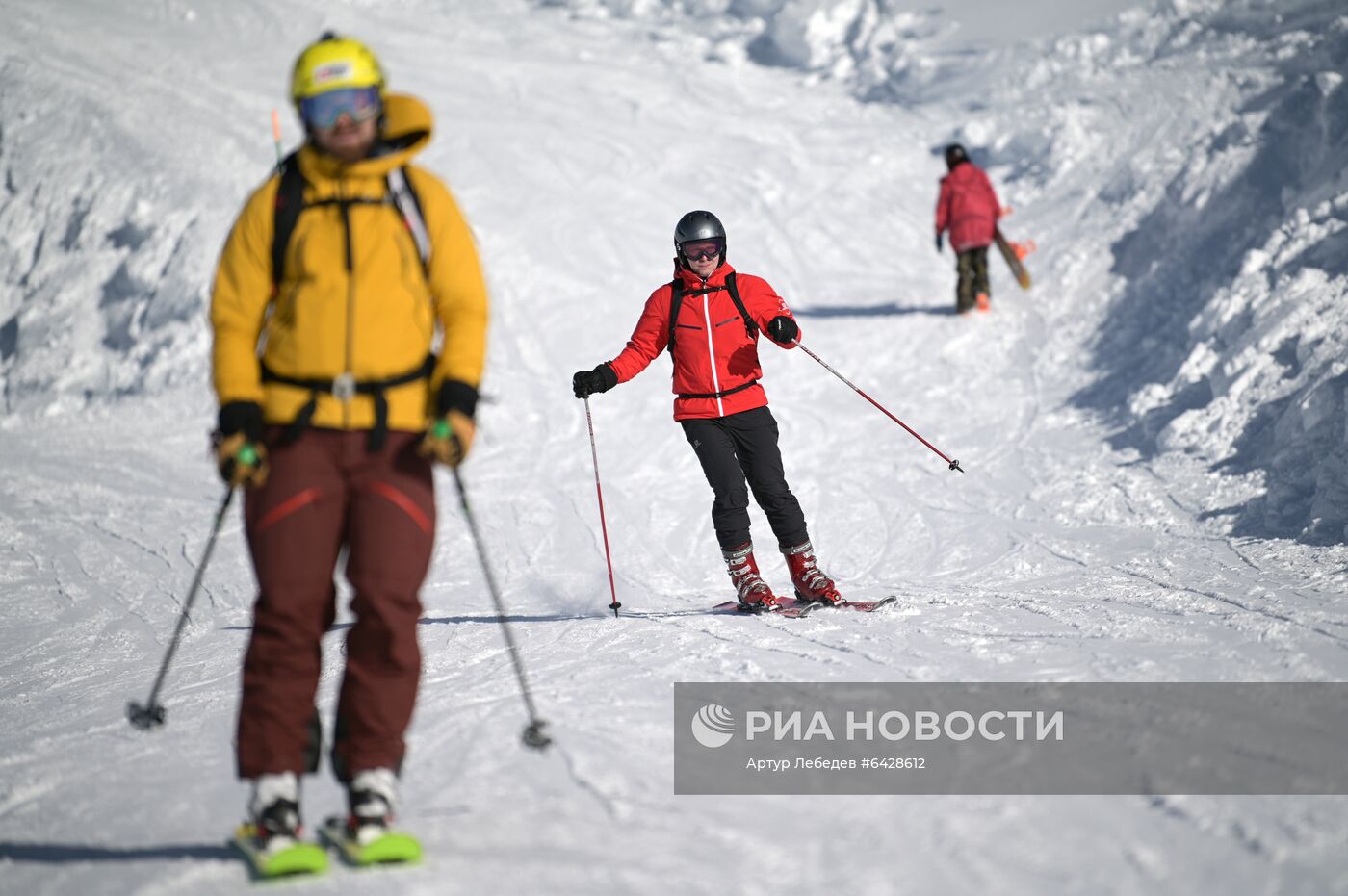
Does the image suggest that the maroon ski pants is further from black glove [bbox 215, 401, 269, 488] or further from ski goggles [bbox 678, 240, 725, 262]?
ski goggles [bbox 678, 240, 725, 262]

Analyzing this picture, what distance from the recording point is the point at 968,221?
13242 millimetres

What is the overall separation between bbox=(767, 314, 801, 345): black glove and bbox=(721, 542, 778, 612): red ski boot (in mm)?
1126

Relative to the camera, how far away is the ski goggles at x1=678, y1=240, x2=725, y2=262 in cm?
607

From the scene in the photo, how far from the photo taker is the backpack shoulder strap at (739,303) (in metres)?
6.20

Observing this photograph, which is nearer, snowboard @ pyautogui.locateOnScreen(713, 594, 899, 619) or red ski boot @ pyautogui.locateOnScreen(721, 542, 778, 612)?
snowboard @ pyautogui.locateOnScreen(713, 594, 899, 619)

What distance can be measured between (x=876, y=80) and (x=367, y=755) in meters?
21.4

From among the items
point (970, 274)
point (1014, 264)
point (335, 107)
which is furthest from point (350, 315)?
point (1014, 264)

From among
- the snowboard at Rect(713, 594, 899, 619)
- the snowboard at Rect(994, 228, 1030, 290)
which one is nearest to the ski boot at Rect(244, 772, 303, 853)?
the snowboard at Rect(713, 594, 899, 619)

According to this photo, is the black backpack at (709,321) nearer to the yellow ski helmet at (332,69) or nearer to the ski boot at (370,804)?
the yellow ski helmet at (332,69)

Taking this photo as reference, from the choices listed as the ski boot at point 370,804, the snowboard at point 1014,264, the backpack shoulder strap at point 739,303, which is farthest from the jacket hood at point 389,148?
the snowboard at point 1014,264

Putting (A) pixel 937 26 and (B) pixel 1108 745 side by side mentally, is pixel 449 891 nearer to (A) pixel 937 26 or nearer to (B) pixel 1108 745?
(B) pixel 1108 745

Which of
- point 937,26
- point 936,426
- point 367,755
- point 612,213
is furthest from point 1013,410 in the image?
point 937,26

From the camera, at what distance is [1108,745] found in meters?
3.62

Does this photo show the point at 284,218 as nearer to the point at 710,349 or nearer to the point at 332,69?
the point at 332,69
